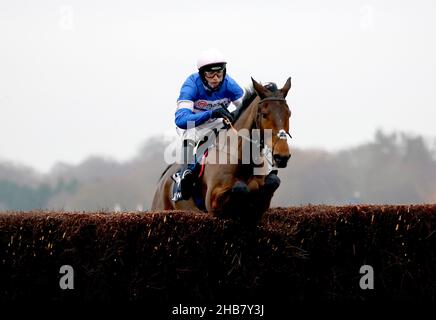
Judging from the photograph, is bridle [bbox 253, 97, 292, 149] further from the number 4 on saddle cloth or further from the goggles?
the goggles

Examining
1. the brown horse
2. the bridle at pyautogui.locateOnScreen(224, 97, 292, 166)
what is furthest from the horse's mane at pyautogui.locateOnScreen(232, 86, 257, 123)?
the bridle at pyautogui.locateOnScreen(224, 97, 292, 166)

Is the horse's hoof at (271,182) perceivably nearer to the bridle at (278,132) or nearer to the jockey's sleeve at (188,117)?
the bridle at (278,132)

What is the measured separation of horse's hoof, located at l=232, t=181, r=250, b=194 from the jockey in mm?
934

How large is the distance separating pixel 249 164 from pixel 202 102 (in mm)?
1149

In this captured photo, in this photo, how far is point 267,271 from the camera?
8.11 meters

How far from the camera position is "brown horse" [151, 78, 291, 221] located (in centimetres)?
791

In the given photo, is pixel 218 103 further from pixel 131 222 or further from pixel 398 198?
pixel 398 198

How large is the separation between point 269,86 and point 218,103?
1.30 metres

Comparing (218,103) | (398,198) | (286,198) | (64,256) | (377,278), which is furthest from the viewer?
(286,198)

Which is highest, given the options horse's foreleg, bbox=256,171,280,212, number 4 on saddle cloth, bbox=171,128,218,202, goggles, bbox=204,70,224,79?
goggles, bbox=204,70,224,79

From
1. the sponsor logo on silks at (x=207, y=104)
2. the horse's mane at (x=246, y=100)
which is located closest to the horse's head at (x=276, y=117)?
the horse's mane at (x=246, y=100)

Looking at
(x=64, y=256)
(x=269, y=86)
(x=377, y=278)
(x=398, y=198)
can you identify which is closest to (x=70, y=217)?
(x=64, y=256)

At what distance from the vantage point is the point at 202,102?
938 cm

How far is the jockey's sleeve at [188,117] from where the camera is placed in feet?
29.3
